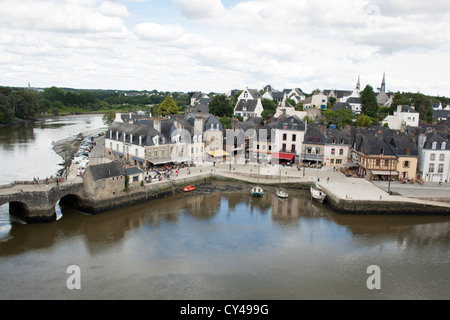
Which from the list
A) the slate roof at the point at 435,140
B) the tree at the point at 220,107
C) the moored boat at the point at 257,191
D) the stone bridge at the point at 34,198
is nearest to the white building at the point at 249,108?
the tree at the point at 220,107

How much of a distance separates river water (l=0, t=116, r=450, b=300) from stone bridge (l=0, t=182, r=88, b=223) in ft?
2.32

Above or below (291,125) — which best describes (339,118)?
Answer: above

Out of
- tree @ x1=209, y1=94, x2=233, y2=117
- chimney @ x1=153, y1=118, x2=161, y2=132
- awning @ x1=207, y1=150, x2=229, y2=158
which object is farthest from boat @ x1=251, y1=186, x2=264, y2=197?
tree @ x1=209, y1=94, x2=233, y2=117

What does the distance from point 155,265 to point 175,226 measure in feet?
17.6

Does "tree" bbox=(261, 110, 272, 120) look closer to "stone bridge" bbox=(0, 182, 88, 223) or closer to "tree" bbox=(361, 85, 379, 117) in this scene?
"tree" bbox=(361, 85, 379, 117)

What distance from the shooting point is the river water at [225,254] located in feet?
52.8

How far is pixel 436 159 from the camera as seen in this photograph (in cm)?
3142

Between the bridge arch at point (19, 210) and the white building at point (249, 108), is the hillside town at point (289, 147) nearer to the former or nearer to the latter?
the bridge arch at point (19, 210)

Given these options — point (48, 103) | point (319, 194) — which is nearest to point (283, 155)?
point (319, 194)

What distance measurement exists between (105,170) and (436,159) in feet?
95.8

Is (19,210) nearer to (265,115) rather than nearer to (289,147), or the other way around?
(289,147)

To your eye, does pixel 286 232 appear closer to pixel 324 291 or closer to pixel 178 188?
pixel 324 291

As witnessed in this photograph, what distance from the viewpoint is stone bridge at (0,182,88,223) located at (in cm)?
2145

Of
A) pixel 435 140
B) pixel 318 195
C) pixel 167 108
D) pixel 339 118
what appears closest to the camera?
pixel 318 195
